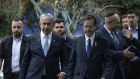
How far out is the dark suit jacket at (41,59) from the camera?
7039mm

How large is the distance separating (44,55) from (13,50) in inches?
55.6

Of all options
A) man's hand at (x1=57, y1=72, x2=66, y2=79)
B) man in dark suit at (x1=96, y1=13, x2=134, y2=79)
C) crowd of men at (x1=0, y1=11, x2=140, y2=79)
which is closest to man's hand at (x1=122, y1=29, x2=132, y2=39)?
crowd of men at (x1=0, y1=11, x2=140, y2=79)

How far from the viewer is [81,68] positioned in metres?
6.83

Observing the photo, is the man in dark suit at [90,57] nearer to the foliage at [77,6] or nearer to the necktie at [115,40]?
the necktie at [115,40]

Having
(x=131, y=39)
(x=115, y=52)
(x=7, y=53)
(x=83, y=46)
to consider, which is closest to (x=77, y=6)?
(x=7, y=53)

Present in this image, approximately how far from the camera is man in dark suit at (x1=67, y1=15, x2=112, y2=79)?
682cm

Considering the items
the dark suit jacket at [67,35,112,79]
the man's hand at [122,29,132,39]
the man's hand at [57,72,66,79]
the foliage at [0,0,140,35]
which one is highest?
the man's hand at [122,29,132,39]

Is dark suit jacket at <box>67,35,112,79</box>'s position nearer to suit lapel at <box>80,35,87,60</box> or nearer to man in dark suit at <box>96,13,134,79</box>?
suit lapel at <box>80,35,87,60</box>

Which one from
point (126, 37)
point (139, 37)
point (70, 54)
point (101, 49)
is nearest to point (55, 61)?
point (70, 54)

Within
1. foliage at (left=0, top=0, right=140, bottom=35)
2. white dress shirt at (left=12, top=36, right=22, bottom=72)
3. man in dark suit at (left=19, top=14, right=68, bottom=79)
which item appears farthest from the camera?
foliage at (left=0, top=0, right=140, bottom=35)

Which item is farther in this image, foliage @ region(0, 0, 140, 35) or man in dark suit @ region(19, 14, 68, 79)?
foliage @ region(0, 0, 140, 35)

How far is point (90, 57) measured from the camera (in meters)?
6.84

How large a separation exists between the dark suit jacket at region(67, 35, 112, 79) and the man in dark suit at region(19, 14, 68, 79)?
0.32 m

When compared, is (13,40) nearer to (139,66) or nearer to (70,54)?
(70,54)
